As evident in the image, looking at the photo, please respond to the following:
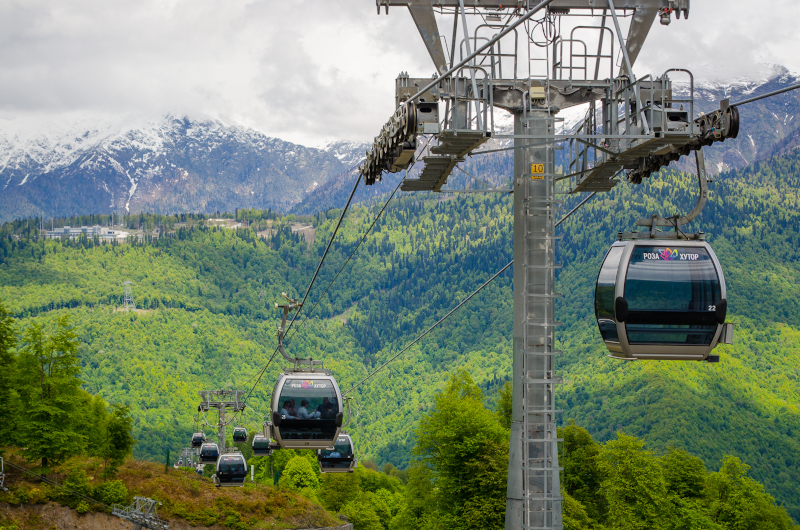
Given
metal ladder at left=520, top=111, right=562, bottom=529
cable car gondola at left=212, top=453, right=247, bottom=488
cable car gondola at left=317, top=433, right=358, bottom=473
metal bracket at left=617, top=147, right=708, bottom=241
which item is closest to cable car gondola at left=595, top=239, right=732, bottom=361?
metal bracket at left=617, top=147, right=708, bottom=241

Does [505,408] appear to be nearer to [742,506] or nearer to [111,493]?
[742,506]

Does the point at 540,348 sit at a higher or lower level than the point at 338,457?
higher

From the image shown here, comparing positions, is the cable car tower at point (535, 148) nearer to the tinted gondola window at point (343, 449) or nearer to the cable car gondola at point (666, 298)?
the cable car gondola at point (666, 298)

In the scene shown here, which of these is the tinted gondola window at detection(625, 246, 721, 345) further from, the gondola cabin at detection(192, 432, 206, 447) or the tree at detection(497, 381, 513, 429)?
the gondola cabin at detection(192, 432, 206, 447)

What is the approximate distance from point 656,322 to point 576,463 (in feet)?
139

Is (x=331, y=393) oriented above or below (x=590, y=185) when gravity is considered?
below

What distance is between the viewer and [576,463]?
53188 mm

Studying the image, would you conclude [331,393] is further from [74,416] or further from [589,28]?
[74,416]

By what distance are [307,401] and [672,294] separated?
11.8 m

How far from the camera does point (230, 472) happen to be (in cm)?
4456

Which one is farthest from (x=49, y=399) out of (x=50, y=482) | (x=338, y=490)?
(x=338, y=490)

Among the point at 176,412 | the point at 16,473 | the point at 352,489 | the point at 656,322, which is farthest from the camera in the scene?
the point at 176,412

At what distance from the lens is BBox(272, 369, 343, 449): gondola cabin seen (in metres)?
22.3

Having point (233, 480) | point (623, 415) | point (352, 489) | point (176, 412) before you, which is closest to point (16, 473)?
point (233, 480)
